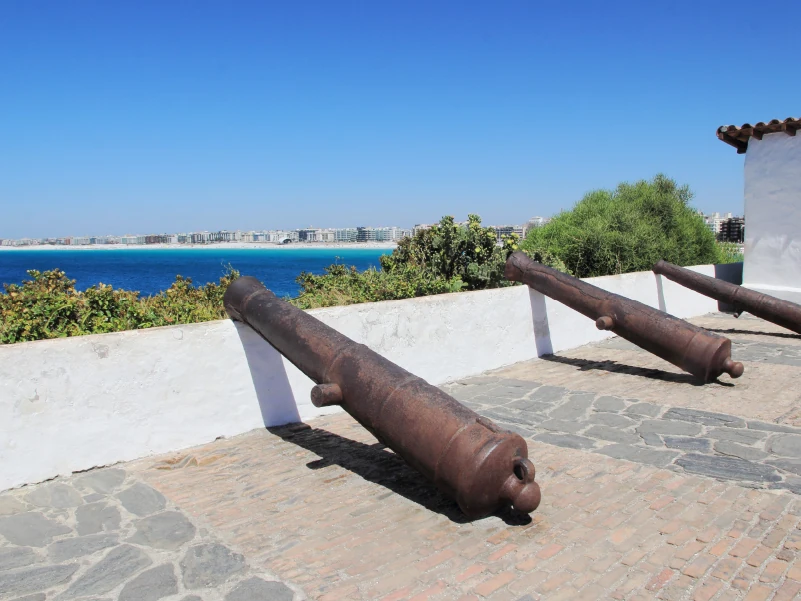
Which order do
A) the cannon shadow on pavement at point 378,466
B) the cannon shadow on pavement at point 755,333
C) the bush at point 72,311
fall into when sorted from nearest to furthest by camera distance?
the cannon shadow on pavement at point 378,466 < the bush at point 72,311 < the cannon shadow on pavement at point 755,333

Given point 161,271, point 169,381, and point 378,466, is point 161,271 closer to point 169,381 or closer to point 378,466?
point 169,381

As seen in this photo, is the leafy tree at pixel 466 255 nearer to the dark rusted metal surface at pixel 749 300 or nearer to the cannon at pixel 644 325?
the cannon at pixel 644 325

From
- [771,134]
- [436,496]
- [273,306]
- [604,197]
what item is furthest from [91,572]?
[604,197]

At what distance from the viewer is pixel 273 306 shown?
4.70m

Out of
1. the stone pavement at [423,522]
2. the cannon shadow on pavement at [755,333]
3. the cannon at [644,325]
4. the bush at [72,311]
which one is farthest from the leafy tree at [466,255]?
the stone pavement at [423,522]

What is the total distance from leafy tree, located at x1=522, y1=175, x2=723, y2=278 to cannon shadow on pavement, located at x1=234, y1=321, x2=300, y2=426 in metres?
8.07

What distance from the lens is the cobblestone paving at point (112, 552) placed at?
2.79m

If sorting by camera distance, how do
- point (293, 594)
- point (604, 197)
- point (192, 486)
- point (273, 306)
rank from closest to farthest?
1. point (293, 594)
2. point (192, 486)
3. point (273, 306)
4. point (604, 197)

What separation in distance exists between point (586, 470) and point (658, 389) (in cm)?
257

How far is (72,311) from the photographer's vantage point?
5.82m

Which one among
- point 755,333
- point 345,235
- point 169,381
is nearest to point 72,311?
point 169,381

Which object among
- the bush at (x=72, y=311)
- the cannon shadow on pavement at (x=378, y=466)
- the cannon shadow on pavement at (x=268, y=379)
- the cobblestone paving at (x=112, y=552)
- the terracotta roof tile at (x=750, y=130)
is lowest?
the cannon shadow on pavement at (x=378, y=466)

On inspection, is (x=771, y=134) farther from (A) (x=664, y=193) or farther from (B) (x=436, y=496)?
(B) (x=436, y=496)

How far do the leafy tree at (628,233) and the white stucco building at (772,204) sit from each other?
2828 millimetres
